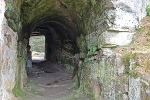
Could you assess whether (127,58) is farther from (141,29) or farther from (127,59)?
(141,29)

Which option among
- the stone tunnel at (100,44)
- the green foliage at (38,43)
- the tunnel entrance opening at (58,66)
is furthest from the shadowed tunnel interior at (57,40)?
the green foliage at (38,43)

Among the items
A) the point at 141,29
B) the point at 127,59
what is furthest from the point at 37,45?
the point at 127,59

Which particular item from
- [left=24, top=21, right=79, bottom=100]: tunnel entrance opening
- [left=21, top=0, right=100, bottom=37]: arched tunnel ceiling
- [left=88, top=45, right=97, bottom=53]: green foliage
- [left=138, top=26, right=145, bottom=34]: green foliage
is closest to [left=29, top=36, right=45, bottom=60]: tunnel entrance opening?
[left=24, top=21, right=79, bottom=100]: tunnel entrance opening

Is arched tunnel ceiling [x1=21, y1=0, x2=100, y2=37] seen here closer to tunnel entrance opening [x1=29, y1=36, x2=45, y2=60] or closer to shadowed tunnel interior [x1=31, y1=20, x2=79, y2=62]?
shadowed tunnel interior [x1=31, y1=20, x2=79, y2=62]

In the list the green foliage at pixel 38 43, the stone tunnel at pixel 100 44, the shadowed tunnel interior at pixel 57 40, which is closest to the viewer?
the stone tunnel at pixel 100 44

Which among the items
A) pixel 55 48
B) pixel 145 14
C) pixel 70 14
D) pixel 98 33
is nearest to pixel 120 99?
pixel 98 33

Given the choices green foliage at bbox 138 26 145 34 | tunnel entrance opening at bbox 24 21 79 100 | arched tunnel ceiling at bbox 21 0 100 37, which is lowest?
tunnel entrance opening at bbox 24 21 79 100

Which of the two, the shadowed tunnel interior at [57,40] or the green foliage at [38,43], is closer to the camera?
the shadowed tunnel interior at [57,40]

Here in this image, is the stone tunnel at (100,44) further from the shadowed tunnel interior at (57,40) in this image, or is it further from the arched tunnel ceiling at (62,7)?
the shadowed tunnel interior at (57,40)

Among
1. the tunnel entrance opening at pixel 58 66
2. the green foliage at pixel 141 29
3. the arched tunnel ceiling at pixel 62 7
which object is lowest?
the tunnel entrance opening at pixel 58 66

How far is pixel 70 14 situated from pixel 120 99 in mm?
4119

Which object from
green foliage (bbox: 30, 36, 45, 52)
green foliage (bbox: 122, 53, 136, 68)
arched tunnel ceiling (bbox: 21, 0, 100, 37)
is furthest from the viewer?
green foliage (bbox: 30, 36, 45, 52)

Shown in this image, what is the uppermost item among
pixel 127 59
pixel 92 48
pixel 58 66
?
pixel 92 48

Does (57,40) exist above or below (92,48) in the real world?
above
